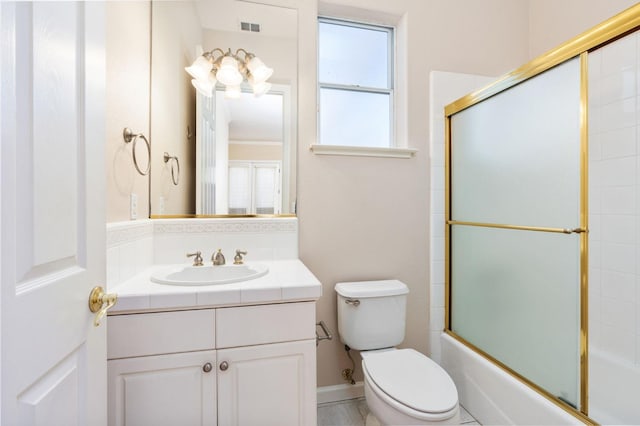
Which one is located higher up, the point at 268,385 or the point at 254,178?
the point at 254,178

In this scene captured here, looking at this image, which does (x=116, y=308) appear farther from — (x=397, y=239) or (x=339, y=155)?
(x=397, y=239)

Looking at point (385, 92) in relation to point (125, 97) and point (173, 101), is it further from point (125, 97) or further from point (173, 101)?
point (125, 97)

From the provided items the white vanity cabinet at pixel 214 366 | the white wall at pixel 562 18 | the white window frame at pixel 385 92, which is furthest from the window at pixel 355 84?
the white vanity cabinet at pixel 214 366

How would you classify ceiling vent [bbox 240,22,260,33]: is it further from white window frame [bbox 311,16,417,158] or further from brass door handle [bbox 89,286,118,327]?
brass door handle [bbox 89,286,118,327]

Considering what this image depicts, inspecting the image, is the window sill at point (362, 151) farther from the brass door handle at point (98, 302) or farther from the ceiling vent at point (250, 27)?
the brass door handle at point (98, 302)

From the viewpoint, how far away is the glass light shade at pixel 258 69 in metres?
1.64

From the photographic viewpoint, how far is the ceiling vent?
164 centimetres

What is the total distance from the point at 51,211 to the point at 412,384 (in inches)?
53.3

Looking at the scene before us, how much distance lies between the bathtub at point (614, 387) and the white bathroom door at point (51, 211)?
181cm

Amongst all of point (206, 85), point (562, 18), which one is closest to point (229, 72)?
point (206, 85)

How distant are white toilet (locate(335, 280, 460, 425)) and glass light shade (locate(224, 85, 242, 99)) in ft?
3.98

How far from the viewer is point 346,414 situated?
5.38 feet

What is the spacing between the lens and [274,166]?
169cm

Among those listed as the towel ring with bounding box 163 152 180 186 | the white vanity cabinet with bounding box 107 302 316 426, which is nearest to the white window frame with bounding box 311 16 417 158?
the towel ring with bounding box 163 152 180 186
